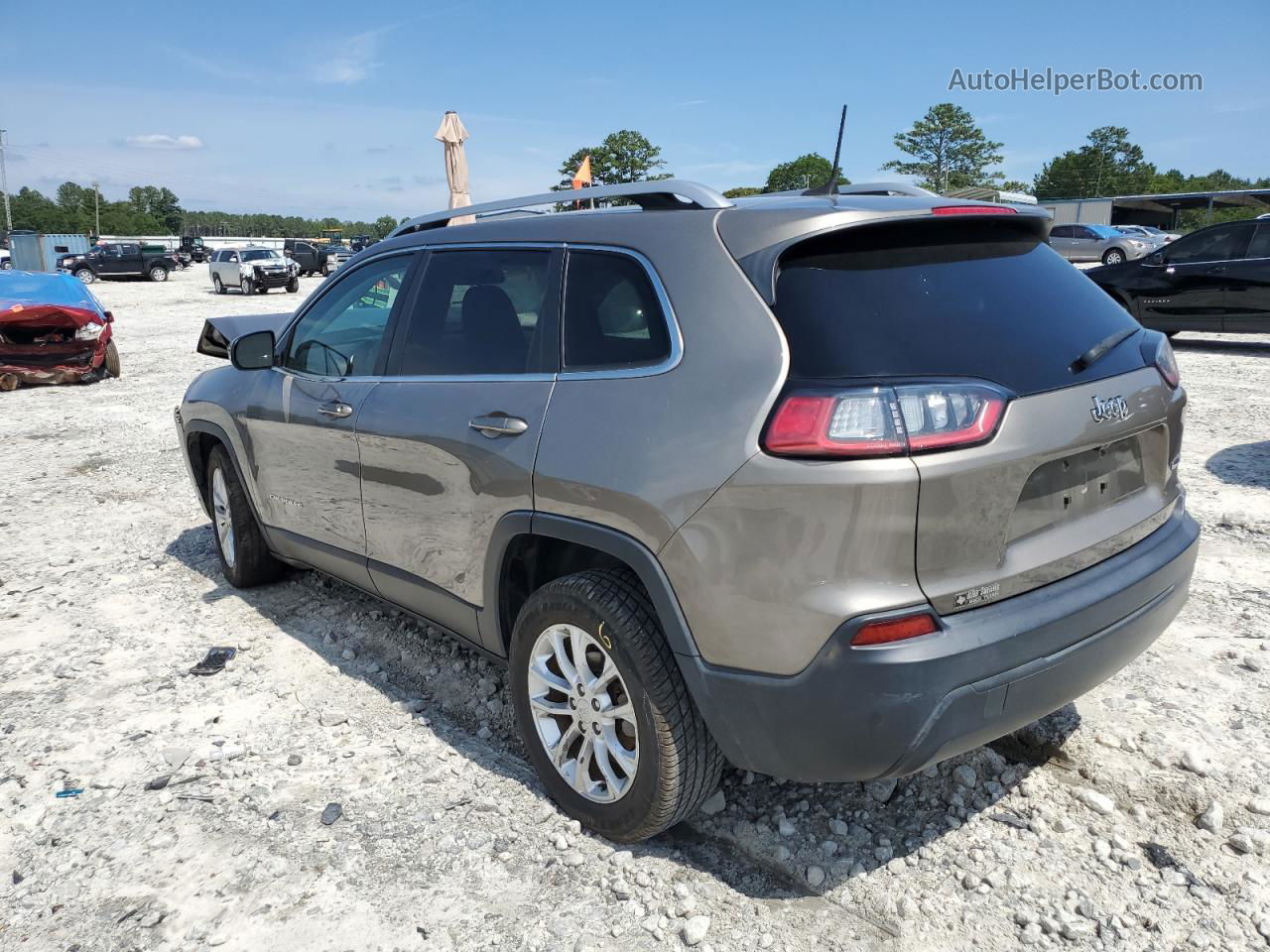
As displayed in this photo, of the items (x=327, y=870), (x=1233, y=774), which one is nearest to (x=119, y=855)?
(x=327, y=870)

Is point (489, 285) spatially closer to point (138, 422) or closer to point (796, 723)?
point (796, 723)

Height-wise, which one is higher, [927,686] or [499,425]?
[499,425]

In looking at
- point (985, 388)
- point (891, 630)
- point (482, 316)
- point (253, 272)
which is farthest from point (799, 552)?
point (253, 272)

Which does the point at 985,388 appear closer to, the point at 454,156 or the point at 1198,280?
the point at 1198,280

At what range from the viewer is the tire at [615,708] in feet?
7.96

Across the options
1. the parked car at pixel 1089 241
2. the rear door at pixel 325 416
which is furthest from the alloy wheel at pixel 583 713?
the parked car at pixel 1089 241

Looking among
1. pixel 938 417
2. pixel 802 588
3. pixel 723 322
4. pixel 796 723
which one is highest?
pixel 723 322

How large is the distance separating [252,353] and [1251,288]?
38.8 feet

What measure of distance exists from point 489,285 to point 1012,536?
6.02 ft

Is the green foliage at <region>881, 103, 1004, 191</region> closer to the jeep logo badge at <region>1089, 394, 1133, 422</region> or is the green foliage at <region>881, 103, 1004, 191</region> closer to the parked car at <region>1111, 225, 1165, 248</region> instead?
the parked car at <region>1111, 225, 1165, 248</region>

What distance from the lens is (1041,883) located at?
97.4 inches

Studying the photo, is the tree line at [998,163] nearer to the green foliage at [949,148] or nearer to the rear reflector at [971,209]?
the green foliage at [949,148]

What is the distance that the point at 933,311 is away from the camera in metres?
2.28

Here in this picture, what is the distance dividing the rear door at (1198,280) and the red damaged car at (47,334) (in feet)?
45.6
